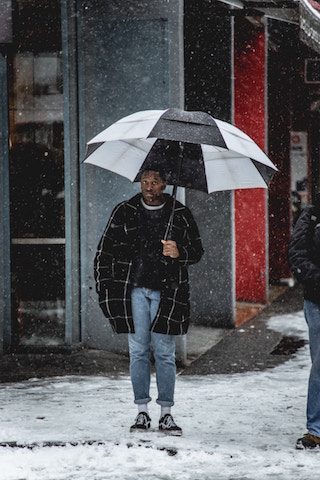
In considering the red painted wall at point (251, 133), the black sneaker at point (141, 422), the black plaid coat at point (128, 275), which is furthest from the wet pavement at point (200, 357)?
the black plaid coat at point (128, 275)

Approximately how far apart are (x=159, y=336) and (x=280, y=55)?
392 inches

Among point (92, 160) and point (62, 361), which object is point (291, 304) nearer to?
point (62, 361)

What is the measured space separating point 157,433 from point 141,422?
5.4 inches

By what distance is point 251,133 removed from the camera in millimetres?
12406

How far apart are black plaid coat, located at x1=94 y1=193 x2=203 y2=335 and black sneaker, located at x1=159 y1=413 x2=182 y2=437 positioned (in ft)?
1.98

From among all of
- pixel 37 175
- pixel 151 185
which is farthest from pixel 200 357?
pixel 151 185

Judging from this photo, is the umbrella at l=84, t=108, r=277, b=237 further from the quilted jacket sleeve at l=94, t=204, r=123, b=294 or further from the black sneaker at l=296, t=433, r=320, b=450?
the black sneaker at l=296, t=433, r=320, b=450

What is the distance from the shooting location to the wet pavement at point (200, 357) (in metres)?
8.14

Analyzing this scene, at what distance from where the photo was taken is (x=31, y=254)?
29.2ft

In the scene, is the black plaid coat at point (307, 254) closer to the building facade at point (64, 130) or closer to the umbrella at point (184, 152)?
the umbrella at point (184, 152)

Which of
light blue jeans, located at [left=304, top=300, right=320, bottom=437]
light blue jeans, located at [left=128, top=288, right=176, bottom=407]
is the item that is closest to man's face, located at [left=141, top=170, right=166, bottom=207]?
light blue jeans, located at [left=128, top=288, right=176, bottom=407]

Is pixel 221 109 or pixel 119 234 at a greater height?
pixel 221 109

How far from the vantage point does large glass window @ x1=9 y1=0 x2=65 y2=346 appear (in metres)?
8.70

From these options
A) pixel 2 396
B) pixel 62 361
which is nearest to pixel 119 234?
pixel 2 396
